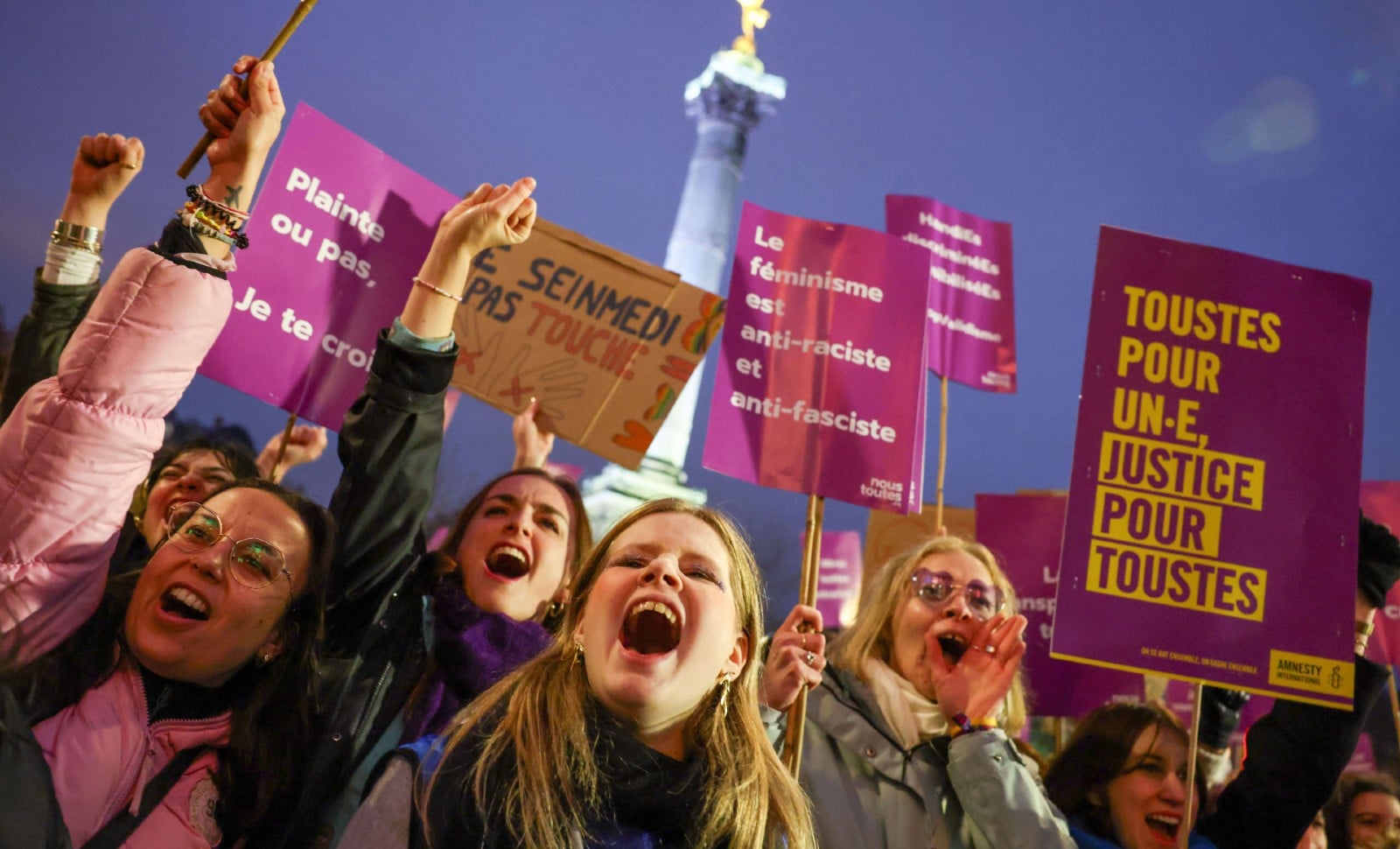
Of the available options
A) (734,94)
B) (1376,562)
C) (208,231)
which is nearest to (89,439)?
(208,231)

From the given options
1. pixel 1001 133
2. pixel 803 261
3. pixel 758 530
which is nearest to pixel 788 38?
pixel 1001 133

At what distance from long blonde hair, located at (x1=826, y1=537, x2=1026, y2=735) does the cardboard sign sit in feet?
3.76

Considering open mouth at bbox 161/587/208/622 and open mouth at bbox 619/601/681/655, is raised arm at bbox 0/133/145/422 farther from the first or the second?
open mouth at bbox 619/601/681/655

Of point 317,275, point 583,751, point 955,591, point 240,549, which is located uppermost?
point 317,275

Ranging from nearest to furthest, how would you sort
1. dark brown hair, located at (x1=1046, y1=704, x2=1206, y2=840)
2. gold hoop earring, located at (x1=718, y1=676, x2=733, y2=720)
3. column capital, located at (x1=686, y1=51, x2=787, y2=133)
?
gold hoop earring, located at (x1=718, y1=676, x2=733, y2=720)
dark brown hair, located at (x1=1046, y1=704, x2=1206, y2=840)
column capital, located at (x1=686, y1=51, x2=787, y2=133)

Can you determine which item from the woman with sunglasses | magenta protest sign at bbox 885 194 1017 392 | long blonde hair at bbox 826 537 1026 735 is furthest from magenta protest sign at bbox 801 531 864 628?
the woman with sunglasses

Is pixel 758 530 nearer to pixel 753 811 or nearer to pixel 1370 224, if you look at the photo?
pixel 1370 224

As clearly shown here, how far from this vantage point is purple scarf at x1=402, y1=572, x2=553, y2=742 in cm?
275

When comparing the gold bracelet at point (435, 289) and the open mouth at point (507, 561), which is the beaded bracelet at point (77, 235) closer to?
the gold bracelet at point (435, 289)

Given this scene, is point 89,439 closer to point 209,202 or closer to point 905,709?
point 209,202

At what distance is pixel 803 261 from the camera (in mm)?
4539

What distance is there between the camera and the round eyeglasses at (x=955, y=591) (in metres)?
3.52

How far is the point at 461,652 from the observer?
9.25 feet

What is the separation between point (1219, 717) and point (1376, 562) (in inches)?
34.3
